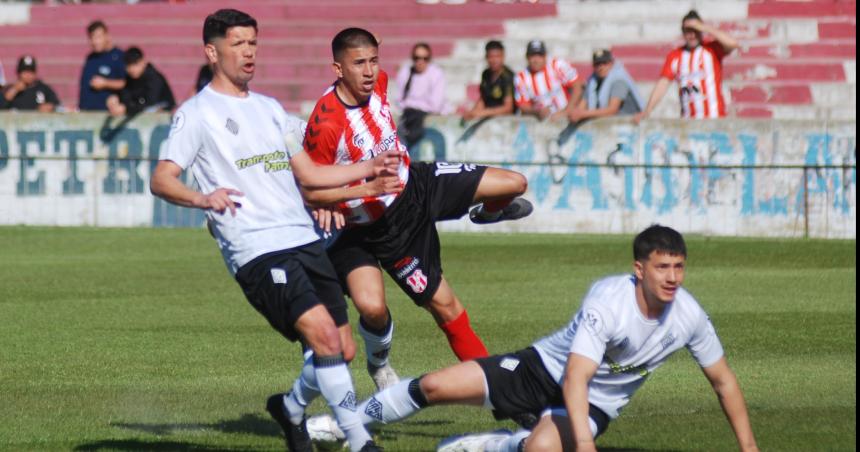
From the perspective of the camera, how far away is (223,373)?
425 inches

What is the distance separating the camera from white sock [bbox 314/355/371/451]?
7.67m

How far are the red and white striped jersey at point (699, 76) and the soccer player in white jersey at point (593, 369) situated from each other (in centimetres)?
1309

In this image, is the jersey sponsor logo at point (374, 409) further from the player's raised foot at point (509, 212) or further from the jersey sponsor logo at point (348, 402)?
the player's raised foot at point (509, 212)

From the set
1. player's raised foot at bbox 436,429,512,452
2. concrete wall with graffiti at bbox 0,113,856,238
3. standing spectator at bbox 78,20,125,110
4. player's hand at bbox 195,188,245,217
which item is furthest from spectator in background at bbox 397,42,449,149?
player's hand at bbox 195,188,245,217

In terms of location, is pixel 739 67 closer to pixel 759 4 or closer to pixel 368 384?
pixel 759 4

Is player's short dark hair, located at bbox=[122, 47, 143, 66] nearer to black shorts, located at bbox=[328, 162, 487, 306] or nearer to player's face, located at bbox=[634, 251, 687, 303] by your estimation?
black shorts, located at bbox=[328, 162, 487, 306]

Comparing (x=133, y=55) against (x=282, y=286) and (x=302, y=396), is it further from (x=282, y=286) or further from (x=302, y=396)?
(x=282, y=286)

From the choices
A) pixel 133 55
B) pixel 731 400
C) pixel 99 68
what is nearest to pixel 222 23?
pixel 731 400

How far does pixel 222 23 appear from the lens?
7887 mm

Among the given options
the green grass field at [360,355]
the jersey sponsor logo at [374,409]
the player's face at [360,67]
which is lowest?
the green grass field at [360,355]

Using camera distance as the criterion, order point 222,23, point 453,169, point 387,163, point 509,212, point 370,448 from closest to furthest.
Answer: point 370,448
point 387,163
point 222,23
point 453,169
point 509,212

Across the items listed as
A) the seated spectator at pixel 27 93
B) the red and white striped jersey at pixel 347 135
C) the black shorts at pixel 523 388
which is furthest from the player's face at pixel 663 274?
the seated spectator at pixel 27 93

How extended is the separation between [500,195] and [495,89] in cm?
1274

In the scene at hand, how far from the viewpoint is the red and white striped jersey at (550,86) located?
2211cm
